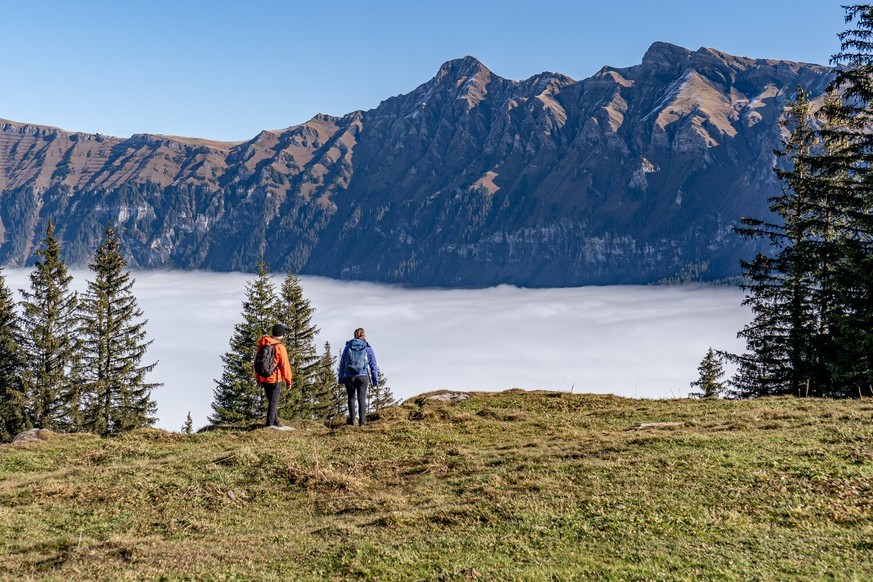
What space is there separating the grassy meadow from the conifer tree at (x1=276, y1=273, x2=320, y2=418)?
37.3m

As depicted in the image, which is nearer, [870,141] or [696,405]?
[696,405]

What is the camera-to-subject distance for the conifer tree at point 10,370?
45219 millimetres

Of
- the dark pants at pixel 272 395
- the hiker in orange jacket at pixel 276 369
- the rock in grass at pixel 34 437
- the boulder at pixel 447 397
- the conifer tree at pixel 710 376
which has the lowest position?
the conifer tree at pixel 710 376

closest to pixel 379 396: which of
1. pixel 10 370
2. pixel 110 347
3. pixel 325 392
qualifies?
pixel 325 392

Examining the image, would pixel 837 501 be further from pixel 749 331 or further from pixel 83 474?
pixel 749 331

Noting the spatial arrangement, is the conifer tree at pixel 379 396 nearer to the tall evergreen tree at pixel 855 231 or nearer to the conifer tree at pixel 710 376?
the conifer tree at pixel 710 376

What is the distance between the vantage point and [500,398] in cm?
2877

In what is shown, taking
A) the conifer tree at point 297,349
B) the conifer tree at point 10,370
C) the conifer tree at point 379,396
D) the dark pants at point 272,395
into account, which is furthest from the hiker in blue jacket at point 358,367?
the conifer tree at point 379,396

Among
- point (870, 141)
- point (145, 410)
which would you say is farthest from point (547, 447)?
point (145, 410)

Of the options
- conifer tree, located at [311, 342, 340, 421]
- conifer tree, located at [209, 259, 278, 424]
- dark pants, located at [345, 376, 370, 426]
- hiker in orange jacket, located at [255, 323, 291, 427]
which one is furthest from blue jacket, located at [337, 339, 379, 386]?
conifer tree, located at [311, 342, 340, 421]

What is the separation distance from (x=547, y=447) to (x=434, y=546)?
26.2 feet

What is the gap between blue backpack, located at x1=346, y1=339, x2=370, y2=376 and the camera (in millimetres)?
22906

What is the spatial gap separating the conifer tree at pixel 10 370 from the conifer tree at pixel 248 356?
14.5 meters

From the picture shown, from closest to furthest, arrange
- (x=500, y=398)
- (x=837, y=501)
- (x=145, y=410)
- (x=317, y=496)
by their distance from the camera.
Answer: (x=837, y=501) → (x=317, y=496) → (x=500, y=398) → (x=145, y=410)
